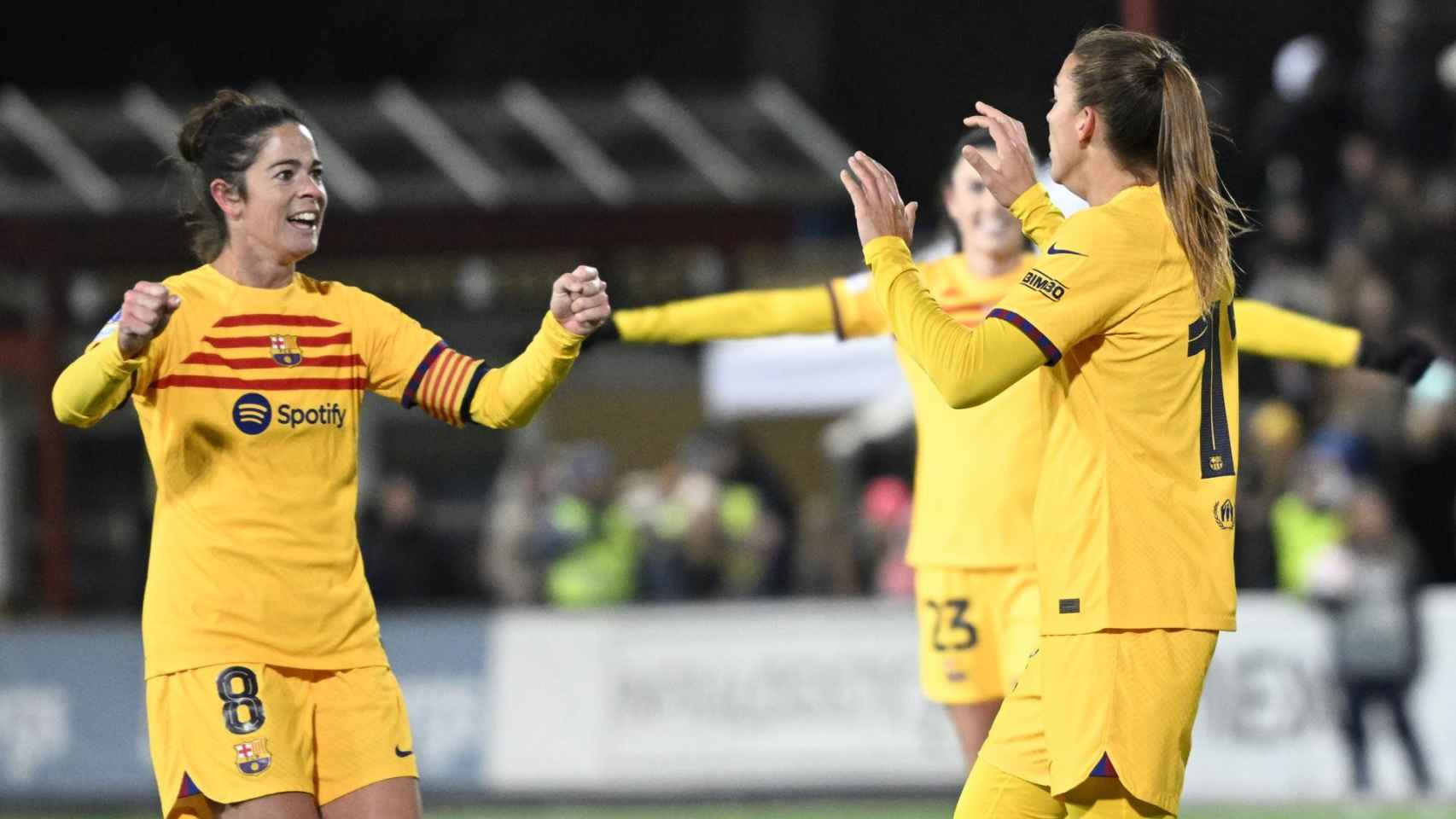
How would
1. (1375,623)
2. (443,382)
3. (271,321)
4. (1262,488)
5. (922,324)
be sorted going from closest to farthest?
(922,324) < (271,321) < (443,382) < (1375,623) < (1262,488)

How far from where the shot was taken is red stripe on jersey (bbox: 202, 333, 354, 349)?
476 centimetres

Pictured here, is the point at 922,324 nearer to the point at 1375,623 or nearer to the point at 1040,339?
the point at 1040,339

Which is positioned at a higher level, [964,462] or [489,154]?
[489,154]

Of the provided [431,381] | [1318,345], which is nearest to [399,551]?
[1318,345]

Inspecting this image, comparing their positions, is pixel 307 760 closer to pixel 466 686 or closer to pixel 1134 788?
pixel 1134 788

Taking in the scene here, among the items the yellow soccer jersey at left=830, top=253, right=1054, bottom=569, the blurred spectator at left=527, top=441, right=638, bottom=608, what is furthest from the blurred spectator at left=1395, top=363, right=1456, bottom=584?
the yellow soccer jersey at left=830, top=253, right=1054, bottom=569

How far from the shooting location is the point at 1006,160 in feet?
14.9

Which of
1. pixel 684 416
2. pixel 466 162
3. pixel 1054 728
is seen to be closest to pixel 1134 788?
pixel 1054 728

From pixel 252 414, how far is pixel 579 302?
752mm

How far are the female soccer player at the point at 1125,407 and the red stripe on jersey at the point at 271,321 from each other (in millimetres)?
1359

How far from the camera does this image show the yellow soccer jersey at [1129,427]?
4184 millimetres

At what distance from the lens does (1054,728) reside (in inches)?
169

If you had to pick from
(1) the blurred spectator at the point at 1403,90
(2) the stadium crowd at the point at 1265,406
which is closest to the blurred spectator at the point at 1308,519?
(2) the stadium crowd at the point at 1265,406

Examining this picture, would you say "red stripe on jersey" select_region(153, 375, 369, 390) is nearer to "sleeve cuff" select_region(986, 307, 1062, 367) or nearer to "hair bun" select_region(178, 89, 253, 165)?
"hair bun" select_region(178, 89, 253, 165)
